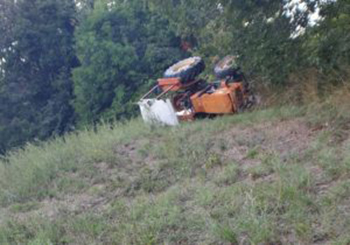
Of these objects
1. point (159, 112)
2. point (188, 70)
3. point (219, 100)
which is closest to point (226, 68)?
point (219, 100)

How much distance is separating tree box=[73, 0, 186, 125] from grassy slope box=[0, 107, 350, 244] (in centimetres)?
975

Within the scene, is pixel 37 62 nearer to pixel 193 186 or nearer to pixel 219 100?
pixel 219 100

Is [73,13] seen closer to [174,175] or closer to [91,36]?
[91,36]

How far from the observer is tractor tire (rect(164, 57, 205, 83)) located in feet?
33.0

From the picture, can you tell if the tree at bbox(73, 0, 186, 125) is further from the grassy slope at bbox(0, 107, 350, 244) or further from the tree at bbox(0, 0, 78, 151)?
the grassy slope at bbox(0, 107, 350, 244)

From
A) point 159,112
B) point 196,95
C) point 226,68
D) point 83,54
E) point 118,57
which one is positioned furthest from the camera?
point 83,54

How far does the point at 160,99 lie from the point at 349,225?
6.00m

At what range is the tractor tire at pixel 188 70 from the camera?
10.1m

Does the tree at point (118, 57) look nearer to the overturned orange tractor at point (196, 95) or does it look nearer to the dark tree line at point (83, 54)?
the dark tree line at point (83, 54)

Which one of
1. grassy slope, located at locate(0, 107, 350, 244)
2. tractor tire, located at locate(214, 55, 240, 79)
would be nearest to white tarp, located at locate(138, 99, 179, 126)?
grassy slope, located at locate(0, 107, 350, 244)

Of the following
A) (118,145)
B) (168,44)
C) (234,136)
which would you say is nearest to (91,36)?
(168,44)

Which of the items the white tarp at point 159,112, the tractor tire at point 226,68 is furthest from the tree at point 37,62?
the tractor tire at point 226,68

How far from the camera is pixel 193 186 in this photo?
5.88m

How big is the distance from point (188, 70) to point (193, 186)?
4485mm
